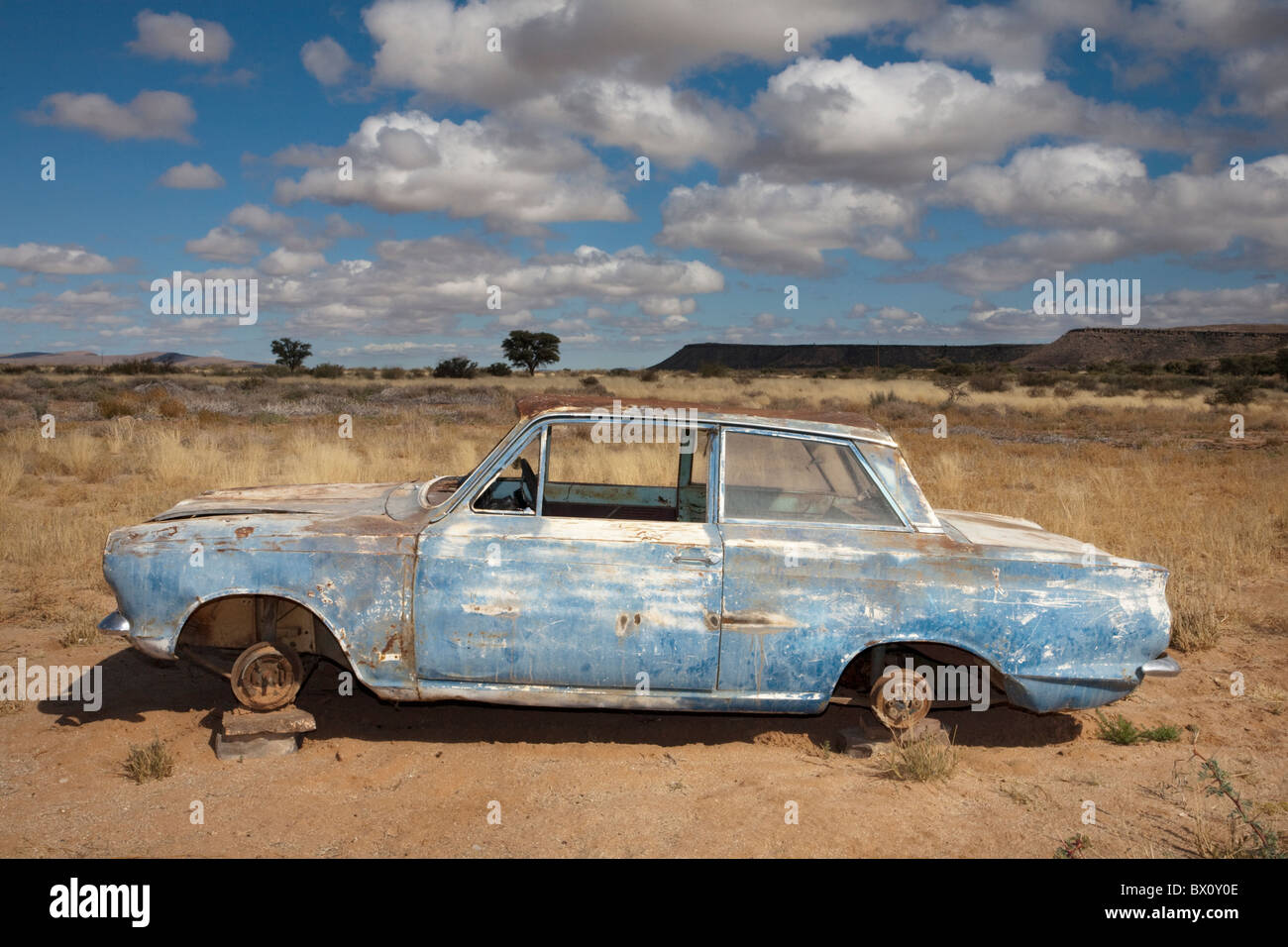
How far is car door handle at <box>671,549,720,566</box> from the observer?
147 inches

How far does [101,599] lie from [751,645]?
570 centimetres

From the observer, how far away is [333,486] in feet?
16.2

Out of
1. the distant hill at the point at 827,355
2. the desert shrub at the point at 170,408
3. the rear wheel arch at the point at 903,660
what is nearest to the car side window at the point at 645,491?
the rear wheel arch at the point at 903,660

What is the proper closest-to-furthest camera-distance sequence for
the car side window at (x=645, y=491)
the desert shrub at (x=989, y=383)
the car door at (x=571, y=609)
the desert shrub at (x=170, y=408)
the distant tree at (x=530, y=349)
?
the car door at (x=571, y=609) < the car side window at (x=645, y=491) < the desert shrub at (x=170, y=408) < the desert shrub at (x=989, y=383) < the distant tree at (x=530, y=349)

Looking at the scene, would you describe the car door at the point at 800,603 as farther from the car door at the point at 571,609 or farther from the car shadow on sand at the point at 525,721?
the car shadow on sand at the point at 525,721

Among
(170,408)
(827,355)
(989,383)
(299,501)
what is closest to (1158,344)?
(827,355)

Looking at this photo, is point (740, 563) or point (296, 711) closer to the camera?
point (740, 563)

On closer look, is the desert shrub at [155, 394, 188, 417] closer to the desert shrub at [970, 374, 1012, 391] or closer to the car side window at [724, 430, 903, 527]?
the car side window at [724, 430, 903, 527]

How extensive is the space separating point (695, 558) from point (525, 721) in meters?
1.53

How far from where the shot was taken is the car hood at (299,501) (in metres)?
4.12

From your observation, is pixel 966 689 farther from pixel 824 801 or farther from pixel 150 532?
pixel 150 532

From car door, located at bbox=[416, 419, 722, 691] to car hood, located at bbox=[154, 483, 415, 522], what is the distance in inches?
24.5

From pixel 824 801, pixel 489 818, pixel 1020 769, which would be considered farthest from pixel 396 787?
pixel 1020 769

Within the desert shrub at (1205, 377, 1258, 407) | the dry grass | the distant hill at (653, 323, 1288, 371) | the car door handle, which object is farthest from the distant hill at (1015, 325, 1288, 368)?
the car door handle
